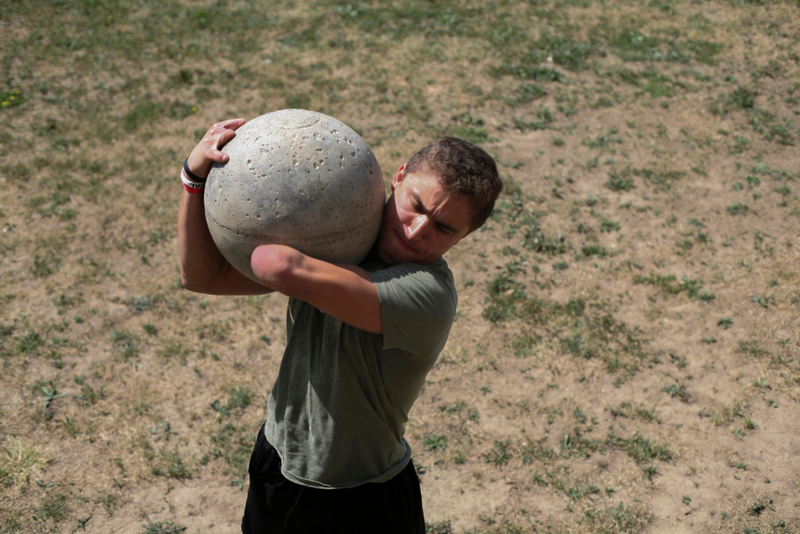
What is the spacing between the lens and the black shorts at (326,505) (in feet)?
7.90

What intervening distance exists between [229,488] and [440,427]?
1571 millimetres

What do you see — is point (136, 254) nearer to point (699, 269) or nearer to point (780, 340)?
point (699, 269)

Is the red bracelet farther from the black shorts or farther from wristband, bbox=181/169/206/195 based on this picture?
the black shorts

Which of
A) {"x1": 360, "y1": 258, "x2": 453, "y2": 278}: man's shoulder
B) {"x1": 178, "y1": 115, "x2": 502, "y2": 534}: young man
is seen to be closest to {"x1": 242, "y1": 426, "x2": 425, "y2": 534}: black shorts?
{"x1": 178, "y1": 115, "x2": 502, "y2": 534}: young man

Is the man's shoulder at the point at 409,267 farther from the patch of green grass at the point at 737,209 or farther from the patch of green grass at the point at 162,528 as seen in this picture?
the patch of green grass at the point at 737,209

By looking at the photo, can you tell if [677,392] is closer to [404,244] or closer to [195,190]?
[404,244]

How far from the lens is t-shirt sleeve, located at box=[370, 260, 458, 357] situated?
1.95 metres

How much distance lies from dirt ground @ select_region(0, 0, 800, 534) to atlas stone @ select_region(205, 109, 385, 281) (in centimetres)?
266

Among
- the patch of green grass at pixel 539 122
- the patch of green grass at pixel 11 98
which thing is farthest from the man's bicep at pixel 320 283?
the patch of green grass at pixel 11 98

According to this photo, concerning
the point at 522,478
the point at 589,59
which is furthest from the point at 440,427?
the point at 589,59

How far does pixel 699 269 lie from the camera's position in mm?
6027

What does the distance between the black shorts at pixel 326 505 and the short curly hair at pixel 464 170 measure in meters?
1.14

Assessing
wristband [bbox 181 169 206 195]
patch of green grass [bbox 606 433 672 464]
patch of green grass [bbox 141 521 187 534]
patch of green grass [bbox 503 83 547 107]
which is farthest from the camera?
patch of green grass [bbox 503 83 547 107]

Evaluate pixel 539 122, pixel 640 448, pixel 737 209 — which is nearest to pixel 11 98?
pixel 539 122
